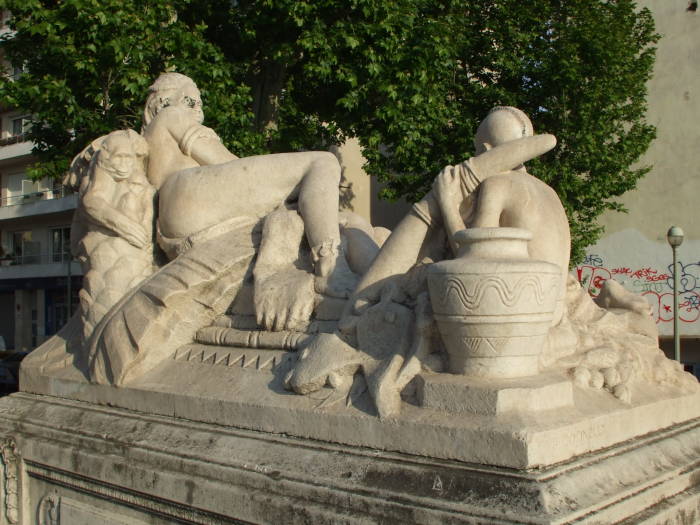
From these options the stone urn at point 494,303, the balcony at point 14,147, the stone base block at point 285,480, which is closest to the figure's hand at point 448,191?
the stone urn at point 494,303

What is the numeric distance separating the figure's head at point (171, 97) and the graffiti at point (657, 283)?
9.97m

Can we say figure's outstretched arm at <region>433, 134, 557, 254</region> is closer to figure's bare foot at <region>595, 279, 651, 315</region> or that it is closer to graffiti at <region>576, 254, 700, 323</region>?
figure's bare foot at <region>595, 279, 651, 315</region>

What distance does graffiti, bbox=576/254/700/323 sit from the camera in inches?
528

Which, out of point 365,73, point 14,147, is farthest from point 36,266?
point 365,73

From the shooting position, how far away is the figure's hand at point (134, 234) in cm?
461

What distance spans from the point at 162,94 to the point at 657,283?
11.8m

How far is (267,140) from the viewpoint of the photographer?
989 centimetres

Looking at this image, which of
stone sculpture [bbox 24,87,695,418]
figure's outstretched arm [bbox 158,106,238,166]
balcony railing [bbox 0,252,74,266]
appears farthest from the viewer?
balcony railing [bbox 0,252,74,266]

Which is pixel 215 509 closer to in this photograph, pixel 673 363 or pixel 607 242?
pixel 673 363

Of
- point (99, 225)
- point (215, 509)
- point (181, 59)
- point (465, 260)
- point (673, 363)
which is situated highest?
point (181, 59)

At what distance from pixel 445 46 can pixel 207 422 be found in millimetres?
7308

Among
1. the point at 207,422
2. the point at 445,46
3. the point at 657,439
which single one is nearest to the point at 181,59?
the point at 445,46

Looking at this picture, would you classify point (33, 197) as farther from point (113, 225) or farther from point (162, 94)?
point (113, 225)

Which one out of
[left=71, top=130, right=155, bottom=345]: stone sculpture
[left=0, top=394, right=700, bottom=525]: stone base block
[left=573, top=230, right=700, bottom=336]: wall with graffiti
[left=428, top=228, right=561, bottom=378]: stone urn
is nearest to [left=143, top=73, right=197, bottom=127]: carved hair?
[left=71, top=130, right=155, bottom=345]: stone sculpture
